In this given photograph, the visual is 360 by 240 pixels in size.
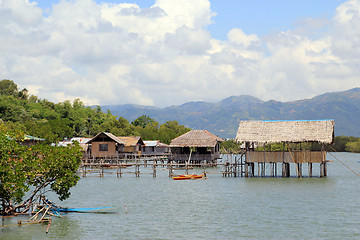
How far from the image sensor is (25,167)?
84.9 feet

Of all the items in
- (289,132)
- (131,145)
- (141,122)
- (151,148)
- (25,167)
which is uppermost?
(141,122)

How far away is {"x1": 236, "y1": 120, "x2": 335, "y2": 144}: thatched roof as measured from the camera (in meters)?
46.0

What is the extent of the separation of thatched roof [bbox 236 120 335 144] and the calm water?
165 inches

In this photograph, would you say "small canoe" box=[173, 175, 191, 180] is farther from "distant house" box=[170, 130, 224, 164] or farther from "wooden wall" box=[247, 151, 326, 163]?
"distant house" box=[170, 130, 224, 164]

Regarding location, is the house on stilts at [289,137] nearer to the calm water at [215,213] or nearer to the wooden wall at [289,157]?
the wooden wall at [289,157]

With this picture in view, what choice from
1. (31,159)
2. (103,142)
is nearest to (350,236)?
(31,159)

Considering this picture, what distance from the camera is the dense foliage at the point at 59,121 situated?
Result: 98.2 metres

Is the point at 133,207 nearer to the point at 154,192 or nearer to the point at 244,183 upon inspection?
the point at 154,192

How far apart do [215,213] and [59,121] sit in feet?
270

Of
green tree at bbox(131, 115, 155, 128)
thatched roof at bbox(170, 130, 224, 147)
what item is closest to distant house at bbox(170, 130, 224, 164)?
thatched roof at bbox(170, 130, 224, 147)

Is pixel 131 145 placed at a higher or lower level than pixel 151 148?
higher

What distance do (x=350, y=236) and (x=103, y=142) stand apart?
5789 centimetres

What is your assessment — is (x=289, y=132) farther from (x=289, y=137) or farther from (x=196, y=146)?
(x=196, y=146)

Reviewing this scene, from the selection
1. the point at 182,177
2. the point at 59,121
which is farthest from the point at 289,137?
the point at 59,121
